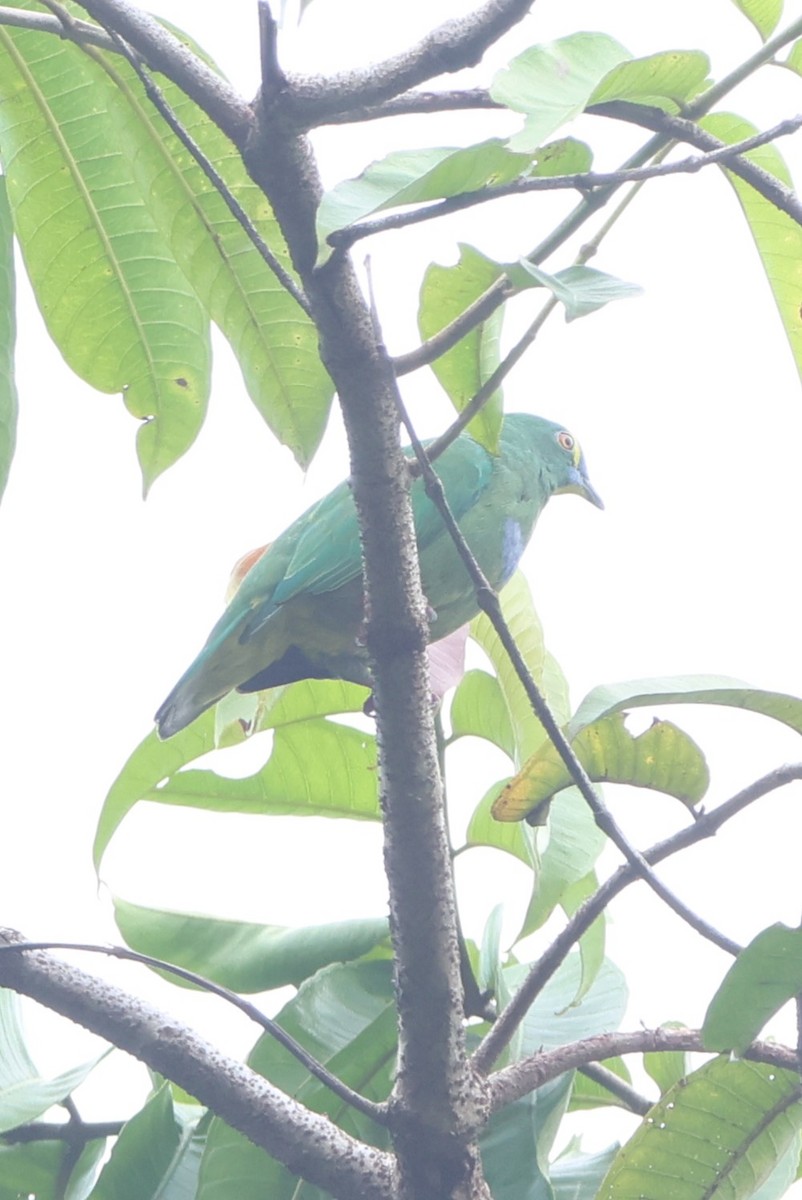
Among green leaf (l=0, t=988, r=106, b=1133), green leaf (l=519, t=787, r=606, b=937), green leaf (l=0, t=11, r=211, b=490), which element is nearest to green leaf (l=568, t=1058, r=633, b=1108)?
green leaf (l=519, t=787, r=606, b=937)

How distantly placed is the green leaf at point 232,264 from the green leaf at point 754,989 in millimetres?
905

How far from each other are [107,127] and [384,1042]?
1.26 meters

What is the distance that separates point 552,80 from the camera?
110 cm

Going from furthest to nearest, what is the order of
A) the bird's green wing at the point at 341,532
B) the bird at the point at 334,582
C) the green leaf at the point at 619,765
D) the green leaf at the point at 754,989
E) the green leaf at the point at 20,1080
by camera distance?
the bird's green wing at the point at 341,532, the bird at the point at 334,582, the green leaf at the point at 20,1080, the green leaf at the point at 619,765, the green leaf at the point at 754,989

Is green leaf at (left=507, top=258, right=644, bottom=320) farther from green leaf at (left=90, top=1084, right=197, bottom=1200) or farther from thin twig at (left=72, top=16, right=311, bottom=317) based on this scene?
green leaf at (left=90, top=1084, right=197, bottom=1200)

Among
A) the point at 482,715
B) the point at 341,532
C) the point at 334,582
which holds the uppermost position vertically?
the point at 341,532

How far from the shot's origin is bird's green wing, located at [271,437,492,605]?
2.70m

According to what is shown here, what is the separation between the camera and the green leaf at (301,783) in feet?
6.37

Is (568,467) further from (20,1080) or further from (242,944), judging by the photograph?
(20,1080)

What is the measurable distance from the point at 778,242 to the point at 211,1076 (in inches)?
43.3

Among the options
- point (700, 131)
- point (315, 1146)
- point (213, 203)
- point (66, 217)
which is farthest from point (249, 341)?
point (315, 1146)

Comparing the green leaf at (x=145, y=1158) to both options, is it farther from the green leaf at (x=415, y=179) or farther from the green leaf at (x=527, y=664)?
the green leaf at (x=415, y=179)

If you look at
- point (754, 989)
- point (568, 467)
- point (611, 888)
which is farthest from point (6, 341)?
point (568, 467)

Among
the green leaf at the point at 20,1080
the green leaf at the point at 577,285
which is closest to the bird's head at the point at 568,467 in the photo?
the green leaf at the point at 20,1080
